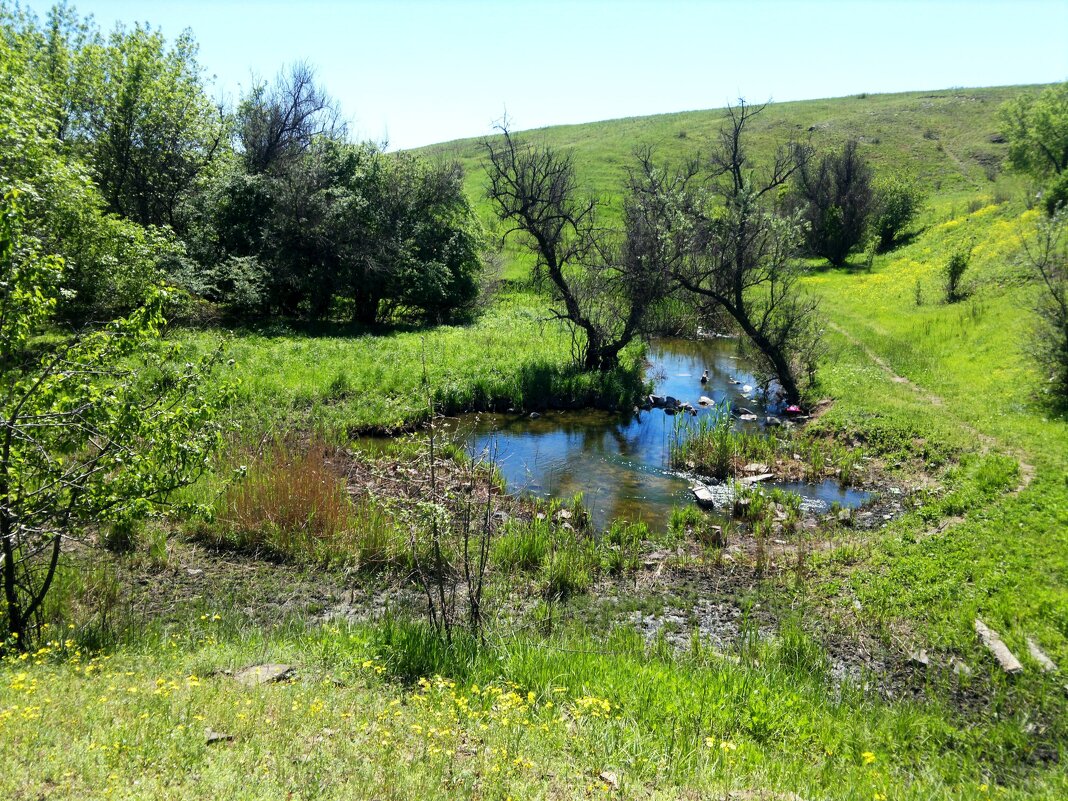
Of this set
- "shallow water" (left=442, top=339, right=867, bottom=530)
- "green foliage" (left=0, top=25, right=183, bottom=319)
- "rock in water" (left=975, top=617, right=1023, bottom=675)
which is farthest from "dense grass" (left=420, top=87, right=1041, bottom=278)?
"rock in water" (left=975, top=617, right=1023, bottom=675)

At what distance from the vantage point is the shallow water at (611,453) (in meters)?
15.1

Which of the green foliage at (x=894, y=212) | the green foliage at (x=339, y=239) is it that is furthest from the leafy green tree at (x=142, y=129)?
the green foliage at (x=894, y=212)

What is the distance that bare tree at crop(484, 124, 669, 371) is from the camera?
23375mm

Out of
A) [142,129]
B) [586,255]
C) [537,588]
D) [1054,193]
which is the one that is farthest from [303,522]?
[1054,193]

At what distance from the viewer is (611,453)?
1836 centimetres

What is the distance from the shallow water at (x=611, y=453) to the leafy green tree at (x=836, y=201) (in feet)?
99.0

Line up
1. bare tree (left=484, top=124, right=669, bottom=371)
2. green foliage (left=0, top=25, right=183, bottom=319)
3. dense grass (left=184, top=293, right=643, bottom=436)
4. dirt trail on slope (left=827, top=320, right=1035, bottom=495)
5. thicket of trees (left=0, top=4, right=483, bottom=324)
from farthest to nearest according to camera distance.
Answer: thicket of trees (left=0, top=4, right=483, bottom=324), bare tree (left=484, top=124, right=669, bottom=371), dense grass (left=184, top=293, right=643, bottom=436), green foliage (left=0, top=25, right=183, bottom=319), dirt trail on slope (left=827, top=320, right=1035, bottom=495)

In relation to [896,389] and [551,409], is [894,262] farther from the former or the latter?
[551,409]

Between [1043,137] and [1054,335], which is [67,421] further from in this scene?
[1043,137]

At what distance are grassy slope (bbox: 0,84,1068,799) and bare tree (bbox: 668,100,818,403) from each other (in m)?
9.62

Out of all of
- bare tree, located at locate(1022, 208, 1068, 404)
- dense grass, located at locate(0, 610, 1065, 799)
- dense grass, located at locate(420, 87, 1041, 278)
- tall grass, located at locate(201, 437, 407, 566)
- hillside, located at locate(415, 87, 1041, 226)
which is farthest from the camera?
hillside, located at locate(415, 87, 1041, 226)

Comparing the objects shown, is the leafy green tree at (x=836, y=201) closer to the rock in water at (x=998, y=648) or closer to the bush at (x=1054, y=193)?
the bush at (x=1054, y=193)

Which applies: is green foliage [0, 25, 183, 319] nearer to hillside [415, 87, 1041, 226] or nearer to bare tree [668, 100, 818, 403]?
bare tree [668, 100, 818, 403]

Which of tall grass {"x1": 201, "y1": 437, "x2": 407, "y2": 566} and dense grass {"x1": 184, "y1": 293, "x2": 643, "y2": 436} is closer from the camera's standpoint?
tall grass {"x1": 201, "y1": 437, "x2": 407, "y2": 566}
